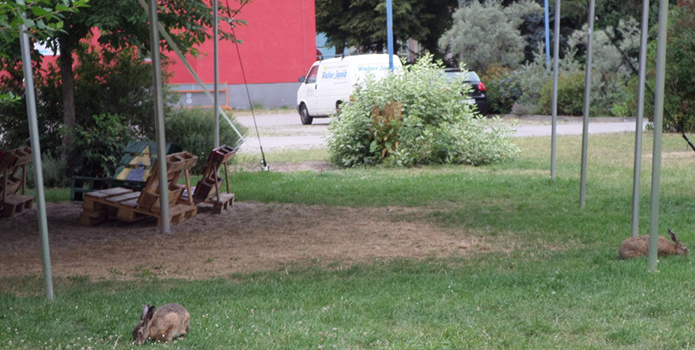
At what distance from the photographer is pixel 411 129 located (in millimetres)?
15039

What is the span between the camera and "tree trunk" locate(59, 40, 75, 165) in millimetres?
12844

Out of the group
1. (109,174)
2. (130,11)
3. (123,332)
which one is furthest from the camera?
(109,174)

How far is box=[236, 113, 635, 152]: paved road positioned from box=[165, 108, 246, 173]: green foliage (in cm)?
381

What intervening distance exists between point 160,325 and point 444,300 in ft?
6.19

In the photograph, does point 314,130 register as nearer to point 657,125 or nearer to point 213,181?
point 213,181

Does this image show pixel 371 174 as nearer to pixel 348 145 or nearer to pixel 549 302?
pixel 348 145

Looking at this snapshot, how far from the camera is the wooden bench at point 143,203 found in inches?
357

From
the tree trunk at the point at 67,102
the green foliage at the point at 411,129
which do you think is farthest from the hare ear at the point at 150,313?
the green foliage at the point at 411,129

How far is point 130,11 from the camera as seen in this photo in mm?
10336

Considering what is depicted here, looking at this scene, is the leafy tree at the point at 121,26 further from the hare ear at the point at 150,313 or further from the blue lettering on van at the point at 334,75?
the blue lettering on van at the point at 334,75

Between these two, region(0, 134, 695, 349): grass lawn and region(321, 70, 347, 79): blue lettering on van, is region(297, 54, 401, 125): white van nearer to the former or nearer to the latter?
region(321, 70, 347, 79): blue lettering on van

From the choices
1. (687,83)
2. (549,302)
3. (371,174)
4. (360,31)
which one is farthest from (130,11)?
(360,31)

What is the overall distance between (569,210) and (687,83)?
1172 cm

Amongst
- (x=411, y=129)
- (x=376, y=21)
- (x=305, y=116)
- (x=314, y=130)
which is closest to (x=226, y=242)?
(x=411, y=129)
